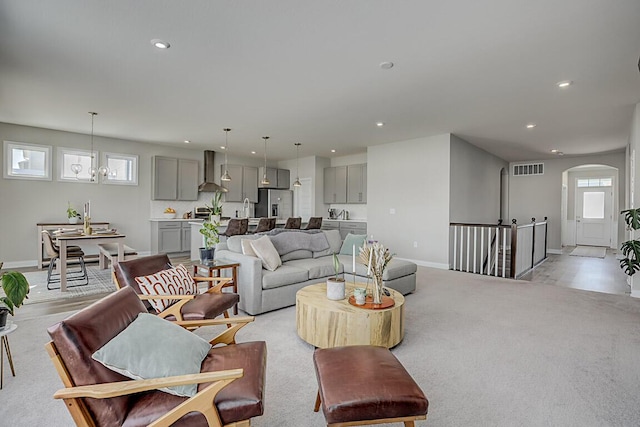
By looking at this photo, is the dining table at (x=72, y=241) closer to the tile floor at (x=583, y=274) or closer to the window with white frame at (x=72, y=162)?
the window with white frame at (x=72, y=162)

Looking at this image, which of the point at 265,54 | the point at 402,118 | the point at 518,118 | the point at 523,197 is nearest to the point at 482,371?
the point at 265,54

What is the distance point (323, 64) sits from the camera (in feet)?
11.1

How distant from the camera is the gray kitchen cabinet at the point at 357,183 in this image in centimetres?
866

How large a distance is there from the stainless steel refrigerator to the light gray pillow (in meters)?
8.14

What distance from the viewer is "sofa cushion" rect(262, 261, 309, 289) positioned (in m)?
3.59

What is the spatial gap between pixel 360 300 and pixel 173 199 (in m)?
6.80

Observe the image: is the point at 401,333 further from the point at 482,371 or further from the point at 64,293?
the point at 64,293

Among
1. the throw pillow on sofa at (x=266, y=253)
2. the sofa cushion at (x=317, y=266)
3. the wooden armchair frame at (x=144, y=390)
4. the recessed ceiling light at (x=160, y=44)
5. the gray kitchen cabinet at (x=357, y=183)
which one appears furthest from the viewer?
the gray kitchen cabinet at (x=357, y=183)

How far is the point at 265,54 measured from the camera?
3174 mm

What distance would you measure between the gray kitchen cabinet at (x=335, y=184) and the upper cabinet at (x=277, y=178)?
130cm

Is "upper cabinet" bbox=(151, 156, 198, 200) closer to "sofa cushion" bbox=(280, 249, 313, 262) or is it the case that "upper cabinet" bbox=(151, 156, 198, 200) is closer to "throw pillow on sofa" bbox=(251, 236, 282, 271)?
"sofa cushion" bbox=(280, 249, 313, 262)

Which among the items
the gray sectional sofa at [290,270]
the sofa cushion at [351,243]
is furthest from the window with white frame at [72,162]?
the sofa cushion at [351,243]

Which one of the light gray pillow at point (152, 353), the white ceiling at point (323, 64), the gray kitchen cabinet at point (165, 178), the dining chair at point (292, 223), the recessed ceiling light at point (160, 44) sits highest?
the white ceiling at point (323, 64)

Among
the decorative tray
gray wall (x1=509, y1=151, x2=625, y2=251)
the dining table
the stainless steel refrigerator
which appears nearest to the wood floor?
the dining table
